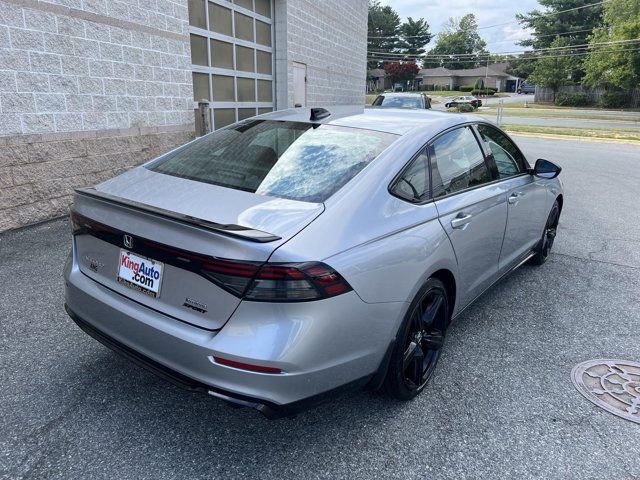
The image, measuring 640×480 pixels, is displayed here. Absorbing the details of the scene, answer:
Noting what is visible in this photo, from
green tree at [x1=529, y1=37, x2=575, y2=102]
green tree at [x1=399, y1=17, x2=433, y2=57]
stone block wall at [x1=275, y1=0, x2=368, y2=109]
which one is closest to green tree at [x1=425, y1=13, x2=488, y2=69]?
green tree at [x1=399, y1=17, x2=433, y2=57]

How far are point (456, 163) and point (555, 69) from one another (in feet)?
216

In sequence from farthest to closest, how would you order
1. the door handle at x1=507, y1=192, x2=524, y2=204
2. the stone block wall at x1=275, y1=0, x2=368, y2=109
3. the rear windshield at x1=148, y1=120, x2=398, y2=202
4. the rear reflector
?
the stone block wall at x1=275, y1=0, x2=368, y2=109
the door handle at x1=507, y1=192, x2=524, y2=204
the rear windshield at x1=148, y1=120, x2=398, y2=202
the rear reflector

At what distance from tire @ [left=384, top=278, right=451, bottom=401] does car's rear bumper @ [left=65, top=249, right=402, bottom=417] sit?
0.21 meters

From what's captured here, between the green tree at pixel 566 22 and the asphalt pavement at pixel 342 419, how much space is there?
6655 cm

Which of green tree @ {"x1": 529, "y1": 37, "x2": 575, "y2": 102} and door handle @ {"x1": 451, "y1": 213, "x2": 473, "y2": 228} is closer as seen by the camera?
door handle @ {"x1": 451, "y1": 213, "x2": 473, "y2": 228}

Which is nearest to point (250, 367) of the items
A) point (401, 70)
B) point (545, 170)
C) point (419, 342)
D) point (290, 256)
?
point (290, 256)

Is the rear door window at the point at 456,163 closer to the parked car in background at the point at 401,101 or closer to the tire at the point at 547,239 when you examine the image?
the tire at the point at 547,239

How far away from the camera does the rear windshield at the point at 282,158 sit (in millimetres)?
2533

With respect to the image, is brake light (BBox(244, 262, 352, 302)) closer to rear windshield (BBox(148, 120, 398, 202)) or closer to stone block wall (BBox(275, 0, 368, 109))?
rear windshield (BBox(148, 120, 398, 202))

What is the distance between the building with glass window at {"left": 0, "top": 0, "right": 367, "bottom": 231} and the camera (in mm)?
5359

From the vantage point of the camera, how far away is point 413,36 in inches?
3501

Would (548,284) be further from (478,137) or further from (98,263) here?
(98,263)

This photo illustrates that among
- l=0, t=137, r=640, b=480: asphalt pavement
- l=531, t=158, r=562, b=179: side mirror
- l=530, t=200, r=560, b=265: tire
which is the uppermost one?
l=531, t=158, r=562, b=179: side mirror

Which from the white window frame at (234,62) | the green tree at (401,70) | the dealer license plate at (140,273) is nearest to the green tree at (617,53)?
the green tree at (401,70)
